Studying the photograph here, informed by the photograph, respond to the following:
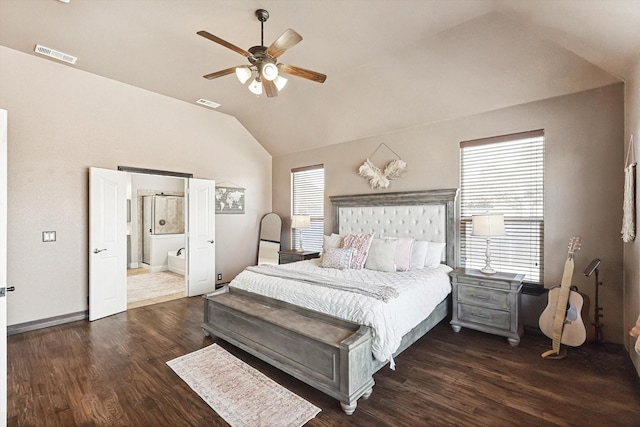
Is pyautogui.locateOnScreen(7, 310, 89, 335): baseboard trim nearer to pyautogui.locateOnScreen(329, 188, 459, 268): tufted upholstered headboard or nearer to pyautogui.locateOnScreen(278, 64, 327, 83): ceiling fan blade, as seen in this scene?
pyautogui.locateOnScreen(329, 188, 459, 268): tufted upholstered headboard

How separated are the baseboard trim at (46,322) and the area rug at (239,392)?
2.16 meters

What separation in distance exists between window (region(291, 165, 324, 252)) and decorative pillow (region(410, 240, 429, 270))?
2143 mm

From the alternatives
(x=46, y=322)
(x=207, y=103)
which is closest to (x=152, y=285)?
(x=46, y=322)

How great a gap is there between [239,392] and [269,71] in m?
2.69

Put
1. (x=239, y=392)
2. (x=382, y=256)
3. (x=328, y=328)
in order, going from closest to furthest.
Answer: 1. (x=239, y=392)
2. (x=328, y=328)
3. (x=382, y=256)

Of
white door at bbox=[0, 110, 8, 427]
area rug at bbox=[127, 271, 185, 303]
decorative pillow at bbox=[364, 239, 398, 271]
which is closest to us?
white door at bbox=[0, 110, 8, 427]

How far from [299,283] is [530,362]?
2.32 m

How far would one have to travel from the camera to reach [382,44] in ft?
10.7

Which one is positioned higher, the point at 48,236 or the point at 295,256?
the point at 48,236

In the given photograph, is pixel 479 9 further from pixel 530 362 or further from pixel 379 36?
pixel 530 362

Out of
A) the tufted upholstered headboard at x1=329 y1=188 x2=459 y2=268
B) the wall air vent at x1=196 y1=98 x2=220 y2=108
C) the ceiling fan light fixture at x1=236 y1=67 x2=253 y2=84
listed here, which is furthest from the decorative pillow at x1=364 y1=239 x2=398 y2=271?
the wall air vent at x1=196 y1=98 x2=220 y2=108

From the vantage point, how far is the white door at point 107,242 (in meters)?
4.01

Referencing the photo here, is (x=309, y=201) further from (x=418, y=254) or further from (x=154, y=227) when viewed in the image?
(x=154, y=227)

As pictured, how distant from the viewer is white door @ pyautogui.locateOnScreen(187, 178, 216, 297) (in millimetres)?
5098
